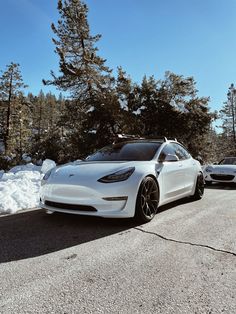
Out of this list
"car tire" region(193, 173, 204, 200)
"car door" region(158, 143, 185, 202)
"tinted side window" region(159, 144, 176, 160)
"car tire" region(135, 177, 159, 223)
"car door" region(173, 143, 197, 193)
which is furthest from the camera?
"car tire" region(193, 173, 204, 200)

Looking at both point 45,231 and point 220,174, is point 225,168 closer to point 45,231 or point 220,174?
point 220,174

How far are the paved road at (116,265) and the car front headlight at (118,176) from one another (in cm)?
73

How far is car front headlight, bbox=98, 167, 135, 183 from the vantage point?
413cm

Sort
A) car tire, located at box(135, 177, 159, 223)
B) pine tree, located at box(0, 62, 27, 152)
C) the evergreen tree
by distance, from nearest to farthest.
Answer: car tire, located at box(135, 177, 159, 223) < pine tree, located at box(0, 62, 27, 152) < the evergreen tree

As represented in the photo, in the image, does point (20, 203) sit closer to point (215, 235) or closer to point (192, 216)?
point (192, 216)

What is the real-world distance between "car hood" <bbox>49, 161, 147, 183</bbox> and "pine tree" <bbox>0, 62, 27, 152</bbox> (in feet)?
74.9

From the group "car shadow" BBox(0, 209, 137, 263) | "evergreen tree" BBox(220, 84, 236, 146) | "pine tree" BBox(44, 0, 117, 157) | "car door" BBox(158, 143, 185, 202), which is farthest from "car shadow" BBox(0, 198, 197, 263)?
"evergreen tree" BBox(220, 84, 236, 146)

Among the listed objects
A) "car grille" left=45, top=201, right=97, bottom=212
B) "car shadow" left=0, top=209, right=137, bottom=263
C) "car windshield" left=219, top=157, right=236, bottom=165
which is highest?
"car windshield" left=219, top=157, right=236, bottom=165

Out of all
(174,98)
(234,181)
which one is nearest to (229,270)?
(234,181)

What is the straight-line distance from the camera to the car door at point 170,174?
5129 mm

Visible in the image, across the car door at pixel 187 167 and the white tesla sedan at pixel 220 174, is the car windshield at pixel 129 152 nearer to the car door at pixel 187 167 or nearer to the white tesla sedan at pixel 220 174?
the car door at pixel 187 167

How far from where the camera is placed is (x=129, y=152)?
5.37 m

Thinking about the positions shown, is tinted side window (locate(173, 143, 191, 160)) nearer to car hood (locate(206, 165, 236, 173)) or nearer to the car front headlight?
the car front headlight

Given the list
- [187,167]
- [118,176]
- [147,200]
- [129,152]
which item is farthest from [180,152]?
[118,176]
